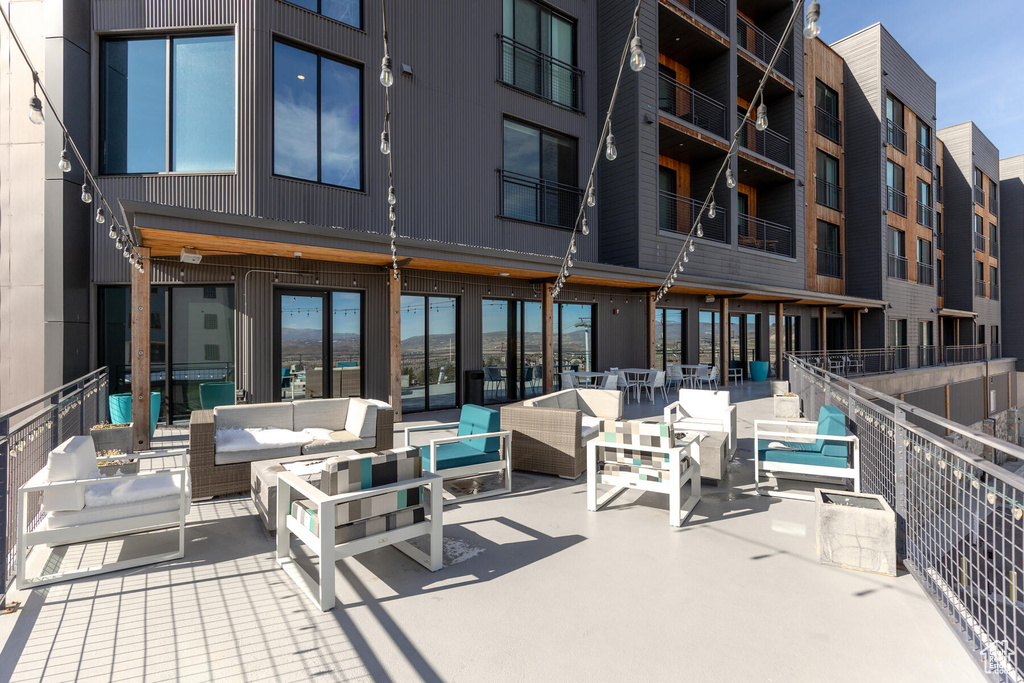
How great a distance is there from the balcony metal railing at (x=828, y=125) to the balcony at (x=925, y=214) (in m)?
6.37

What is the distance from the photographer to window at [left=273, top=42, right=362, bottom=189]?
27.3ft

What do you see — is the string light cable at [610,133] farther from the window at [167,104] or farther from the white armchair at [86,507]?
the window at [167,104]

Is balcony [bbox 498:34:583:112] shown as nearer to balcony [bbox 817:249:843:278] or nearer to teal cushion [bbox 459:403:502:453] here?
teal cushion [bbox 459:403:502:453]

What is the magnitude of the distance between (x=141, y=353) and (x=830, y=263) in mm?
21920

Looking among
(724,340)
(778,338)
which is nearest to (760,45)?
(778,338)

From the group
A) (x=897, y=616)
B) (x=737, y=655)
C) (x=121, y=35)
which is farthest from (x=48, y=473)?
(x=121, y=35)

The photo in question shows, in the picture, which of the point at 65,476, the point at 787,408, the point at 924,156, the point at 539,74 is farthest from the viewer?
the point at 924,156

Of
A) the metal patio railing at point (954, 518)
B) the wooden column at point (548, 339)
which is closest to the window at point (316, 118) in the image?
the wooden column at point (548, 339)

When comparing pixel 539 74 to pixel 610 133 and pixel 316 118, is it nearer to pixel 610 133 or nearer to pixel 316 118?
pixel 316 118

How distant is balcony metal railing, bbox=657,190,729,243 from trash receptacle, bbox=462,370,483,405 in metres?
7.48

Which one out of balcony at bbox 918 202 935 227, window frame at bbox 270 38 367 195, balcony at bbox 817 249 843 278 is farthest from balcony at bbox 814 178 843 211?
window frame at bbox 270 38 367 195

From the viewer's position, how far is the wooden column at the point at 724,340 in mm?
14109

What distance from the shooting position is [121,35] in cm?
799

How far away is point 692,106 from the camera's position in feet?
45.6
